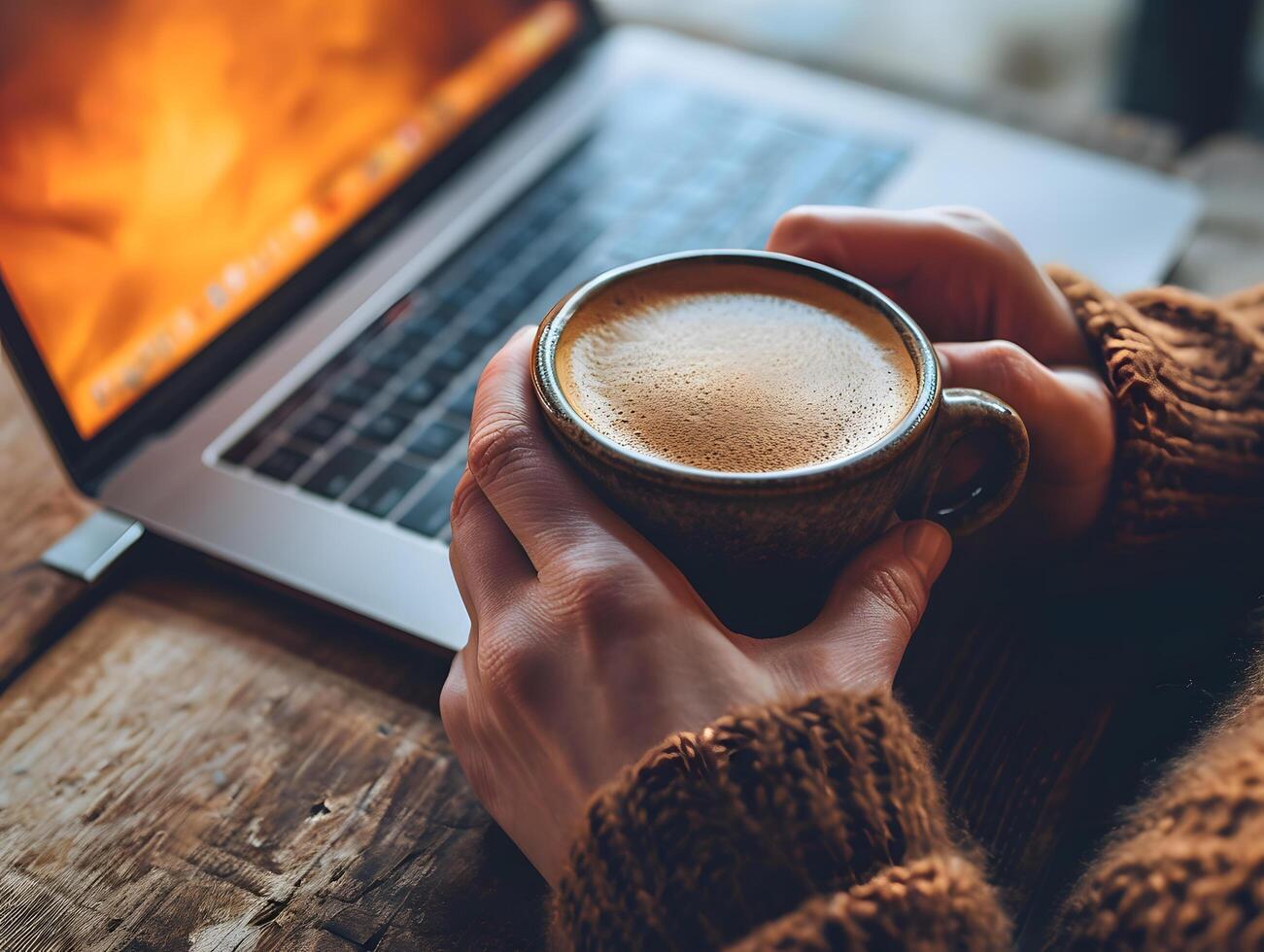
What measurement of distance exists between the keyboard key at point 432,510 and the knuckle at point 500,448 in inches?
6.6

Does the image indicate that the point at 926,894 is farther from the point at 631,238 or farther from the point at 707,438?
the point at 631,238

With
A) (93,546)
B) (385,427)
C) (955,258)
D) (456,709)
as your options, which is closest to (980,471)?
(955,258)

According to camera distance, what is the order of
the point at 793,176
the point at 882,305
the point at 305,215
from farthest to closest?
the point at 793,176
the point at 305,215
the point at 882,305

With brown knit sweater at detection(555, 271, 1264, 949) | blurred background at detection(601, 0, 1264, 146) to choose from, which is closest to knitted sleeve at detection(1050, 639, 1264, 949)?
brown knit sweater at detection(555, 271, 1264, 949)

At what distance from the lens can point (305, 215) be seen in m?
0.80

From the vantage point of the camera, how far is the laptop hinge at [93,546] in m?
0.62

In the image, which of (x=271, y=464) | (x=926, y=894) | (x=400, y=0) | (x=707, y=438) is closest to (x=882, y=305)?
(x=707, y=438)

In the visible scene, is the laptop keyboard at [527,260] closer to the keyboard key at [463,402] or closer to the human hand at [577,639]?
the keyboard key at [463,402]

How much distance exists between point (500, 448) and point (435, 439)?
246 mm

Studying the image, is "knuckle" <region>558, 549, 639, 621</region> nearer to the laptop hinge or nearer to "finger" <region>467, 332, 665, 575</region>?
"finger" <region>467, 332, 665, 575</region>

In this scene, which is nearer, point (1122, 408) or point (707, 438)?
point (707, 438)

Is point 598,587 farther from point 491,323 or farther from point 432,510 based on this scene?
point 491,323

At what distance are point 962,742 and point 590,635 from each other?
0.70ft

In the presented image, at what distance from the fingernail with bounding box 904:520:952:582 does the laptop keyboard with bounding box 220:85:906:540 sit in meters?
0.28
